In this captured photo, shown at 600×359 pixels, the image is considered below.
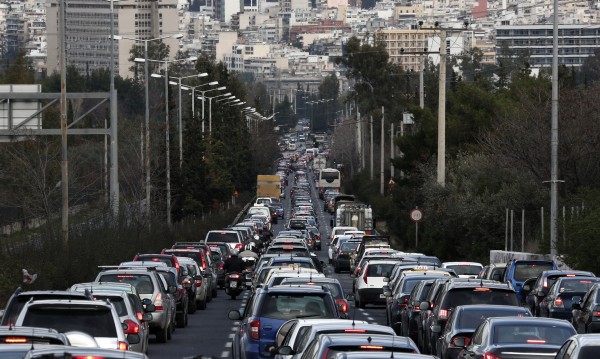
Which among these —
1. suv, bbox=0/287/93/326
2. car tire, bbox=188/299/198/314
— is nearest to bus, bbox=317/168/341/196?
car tire, bbox=188/299/198/314

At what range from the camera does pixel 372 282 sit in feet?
139

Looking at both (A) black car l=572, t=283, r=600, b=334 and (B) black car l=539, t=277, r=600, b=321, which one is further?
(B) black car l=539, t=277, r=600, b=321

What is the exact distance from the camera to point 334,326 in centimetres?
1752

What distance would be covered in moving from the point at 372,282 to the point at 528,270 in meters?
5.61

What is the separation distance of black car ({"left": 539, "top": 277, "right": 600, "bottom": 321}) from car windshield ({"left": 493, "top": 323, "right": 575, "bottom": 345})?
32.5 ft

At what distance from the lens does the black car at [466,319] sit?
22.6m

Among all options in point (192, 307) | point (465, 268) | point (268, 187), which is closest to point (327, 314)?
point (192, 307)

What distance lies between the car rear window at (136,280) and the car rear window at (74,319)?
9473 mm

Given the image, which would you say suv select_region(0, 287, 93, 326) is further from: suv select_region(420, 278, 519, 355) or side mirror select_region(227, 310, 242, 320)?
suv select_region(420, 278, 519, 355)

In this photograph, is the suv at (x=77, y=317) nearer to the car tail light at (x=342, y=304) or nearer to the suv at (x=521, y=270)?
the car tail light at (x=342, y=304)

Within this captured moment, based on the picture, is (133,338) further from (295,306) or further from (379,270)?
(379,270)

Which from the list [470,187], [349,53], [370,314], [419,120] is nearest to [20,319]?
[370,314]

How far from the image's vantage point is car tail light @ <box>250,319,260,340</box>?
22.1 m

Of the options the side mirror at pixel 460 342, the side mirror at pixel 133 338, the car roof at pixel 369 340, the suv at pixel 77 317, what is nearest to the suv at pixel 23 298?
the suv at pixel 77 317
